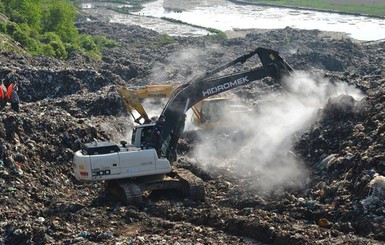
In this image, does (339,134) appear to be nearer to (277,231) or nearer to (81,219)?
(277,231)

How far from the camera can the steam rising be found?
15.8 meters

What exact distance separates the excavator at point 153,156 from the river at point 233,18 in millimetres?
36973

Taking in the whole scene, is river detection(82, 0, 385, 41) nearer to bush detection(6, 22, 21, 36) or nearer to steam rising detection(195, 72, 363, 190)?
bush detection(6, 22, 21, 36)

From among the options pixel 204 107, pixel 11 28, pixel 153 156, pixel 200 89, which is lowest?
pixel 204 107

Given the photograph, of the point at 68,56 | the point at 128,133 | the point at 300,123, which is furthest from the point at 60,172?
the point at 68,56

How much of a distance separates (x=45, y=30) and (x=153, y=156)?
103ft

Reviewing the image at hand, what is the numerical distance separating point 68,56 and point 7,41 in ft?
15.2

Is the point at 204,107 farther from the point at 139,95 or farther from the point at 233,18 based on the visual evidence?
the point at 233,18

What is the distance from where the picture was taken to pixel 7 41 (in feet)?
106

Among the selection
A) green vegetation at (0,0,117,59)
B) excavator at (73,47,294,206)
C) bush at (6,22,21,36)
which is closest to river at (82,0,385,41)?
green vegetation at (0,0,117,59)

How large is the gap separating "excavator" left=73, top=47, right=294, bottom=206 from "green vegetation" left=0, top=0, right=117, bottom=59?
20114mm

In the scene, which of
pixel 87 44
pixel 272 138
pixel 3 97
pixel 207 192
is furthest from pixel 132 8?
pixel 207 192

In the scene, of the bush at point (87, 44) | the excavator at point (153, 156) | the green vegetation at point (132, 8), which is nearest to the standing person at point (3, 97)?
the excavator at point (153, 156)

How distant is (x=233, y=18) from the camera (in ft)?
237
